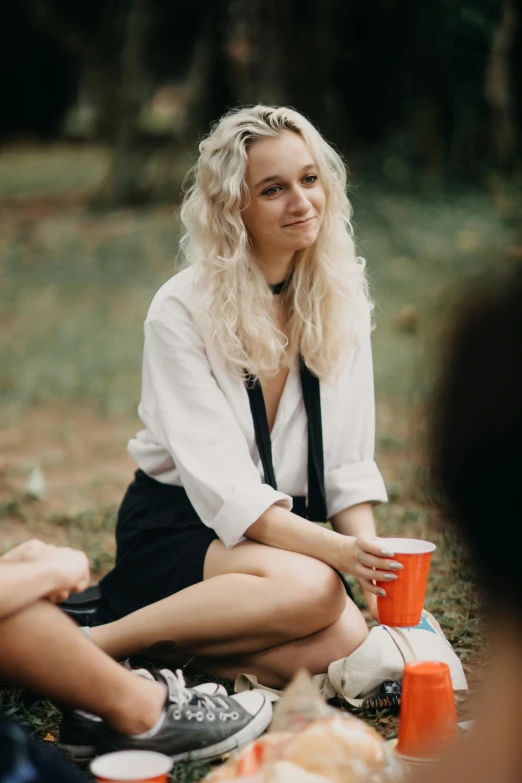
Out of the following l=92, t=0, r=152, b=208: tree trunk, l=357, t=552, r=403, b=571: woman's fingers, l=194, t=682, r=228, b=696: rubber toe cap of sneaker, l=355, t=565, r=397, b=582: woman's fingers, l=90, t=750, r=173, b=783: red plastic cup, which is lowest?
l=194, t=682, r=228, b=696: rubber toe cap of sneaker

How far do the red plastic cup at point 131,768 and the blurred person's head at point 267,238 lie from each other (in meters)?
1.31

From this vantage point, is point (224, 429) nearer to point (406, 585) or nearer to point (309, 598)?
point (309, 598)

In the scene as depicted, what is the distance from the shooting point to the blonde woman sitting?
3.06m

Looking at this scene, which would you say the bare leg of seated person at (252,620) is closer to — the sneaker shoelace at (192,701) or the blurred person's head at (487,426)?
the sneaker shoelace at (192,701)

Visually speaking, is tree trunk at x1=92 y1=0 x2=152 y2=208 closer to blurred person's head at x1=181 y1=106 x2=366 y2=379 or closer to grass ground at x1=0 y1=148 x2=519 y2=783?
grass ground at x1=0 y1=148 x2=519 y2=783

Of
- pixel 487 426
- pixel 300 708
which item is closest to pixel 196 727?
pixel 300 708

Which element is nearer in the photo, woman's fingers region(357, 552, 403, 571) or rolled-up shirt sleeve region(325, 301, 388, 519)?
woman's fingers region(357, 552, 403, 571)

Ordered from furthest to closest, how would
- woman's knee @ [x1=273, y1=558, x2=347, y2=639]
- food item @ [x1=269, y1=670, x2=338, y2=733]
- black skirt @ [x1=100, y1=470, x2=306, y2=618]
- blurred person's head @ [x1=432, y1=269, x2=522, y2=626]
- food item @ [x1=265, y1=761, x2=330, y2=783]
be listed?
black skirt @ [x1=100, y1=470, x2=306, y2=618]
woman's knee @ [x1=273, y1=558, x2=347, y2=639]
food item @ [x1=269, y1=670, x2=338, y2=733]
food item @ [x1=265, y1=761, x2=330, y2=783]
blurred person's head @ [x1=432, y1=269, x2=522, y2=626]

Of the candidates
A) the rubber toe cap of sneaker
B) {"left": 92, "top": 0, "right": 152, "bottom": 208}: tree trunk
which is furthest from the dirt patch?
{"left": 92, "top": 0, "right": 152, "bottom": 208}: tree trunk

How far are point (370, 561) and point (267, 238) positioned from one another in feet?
3.65

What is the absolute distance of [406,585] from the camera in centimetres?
275

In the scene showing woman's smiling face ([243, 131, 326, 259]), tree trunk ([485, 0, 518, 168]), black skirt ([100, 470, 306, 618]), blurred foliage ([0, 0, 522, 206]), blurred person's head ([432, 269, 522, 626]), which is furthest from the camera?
blurred foliage ([0, 0, 522, 206])

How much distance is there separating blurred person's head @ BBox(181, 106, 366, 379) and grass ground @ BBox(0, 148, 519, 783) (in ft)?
1.54

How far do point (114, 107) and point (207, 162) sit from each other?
1290 cm
